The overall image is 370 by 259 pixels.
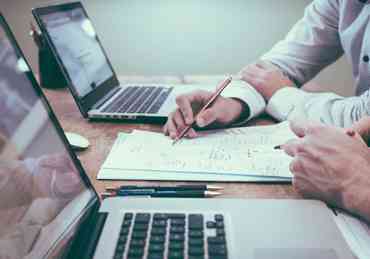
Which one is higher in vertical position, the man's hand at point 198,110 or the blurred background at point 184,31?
the man's hand at point 198,110

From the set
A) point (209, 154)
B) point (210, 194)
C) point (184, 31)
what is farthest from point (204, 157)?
point (184, 31)

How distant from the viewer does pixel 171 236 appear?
0.55 metres

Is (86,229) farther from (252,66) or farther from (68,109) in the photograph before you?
(252,66)

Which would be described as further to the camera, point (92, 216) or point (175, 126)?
point (175, 126)

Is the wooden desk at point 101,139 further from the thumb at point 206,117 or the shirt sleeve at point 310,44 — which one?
the shirt sleeve at point 310,44

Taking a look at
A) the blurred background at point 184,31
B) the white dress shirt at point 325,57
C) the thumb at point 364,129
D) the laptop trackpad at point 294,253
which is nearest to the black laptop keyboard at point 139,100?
the white dress shirt at point 325,57

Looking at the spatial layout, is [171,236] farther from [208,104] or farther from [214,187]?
[208,104]

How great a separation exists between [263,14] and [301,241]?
5.17 ft

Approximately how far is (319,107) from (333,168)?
1.23ft

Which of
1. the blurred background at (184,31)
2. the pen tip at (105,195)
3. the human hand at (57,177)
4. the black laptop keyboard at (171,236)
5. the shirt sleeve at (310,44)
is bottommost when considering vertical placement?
the blurred background at (184,31)

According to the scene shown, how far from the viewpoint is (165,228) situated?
0.57 m

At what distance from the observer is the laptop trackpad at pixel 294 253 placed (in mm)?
533

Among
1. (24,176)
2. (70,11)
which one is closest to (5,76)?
(24,176)

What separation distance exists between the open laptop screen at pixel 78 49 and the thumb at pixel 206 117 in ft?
0.95
